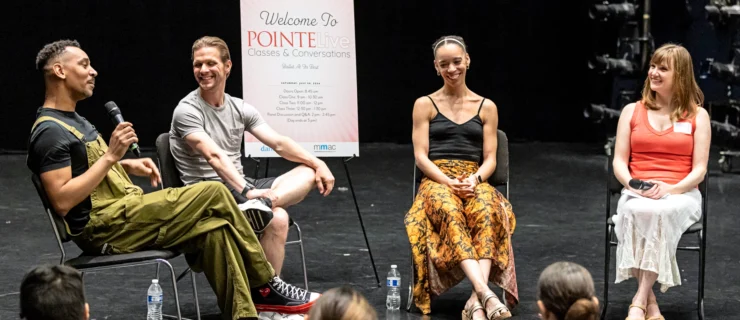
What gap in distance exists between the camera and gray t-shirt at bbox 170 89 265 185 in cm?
435

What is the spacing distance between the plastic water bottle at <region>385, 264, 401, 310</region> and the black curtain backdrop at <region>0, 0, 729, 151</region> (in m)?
5.30

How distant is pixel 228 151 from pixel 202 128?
18 centimetres

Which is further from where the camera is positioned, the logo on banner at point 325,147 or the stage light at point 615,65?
the stage light at point 615,65

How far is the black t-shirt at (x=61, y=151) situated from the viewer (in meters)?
3.72

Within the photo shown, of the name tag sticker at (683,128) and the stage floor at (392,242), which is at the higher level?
the name tag sticker at (683,128)

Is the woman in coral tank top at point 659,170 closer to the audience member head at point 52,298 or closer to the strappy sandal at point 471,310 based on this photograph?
the strappy sandal at point 471,310

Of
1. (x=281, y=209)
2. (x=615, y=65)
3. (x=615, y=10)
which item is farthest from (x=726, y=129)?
(x=281, y=209)

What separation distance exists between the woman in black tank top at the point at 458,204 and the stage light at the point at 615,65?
4788 mm

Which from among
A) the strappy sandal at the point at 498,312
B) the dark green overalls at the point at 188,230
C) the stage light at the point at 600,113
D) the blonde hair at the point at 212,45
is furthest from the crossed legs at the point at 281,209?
the stage light at the point at 600,113

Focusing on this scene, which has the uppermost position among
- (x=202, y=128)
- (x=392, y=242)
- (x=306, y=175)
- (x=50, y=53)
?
(x=50, y=53)

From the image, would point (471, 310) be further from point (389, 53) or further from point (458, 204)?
point (389, 53)

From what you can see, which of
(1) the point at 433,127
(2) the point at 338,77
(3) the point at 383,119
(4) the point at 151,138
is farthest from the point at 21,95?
(1) the point at 433,127

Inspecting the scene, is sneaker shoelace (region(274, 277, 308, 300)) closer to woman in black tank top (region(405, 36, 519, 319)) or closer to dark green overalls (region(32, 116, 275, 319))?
dark green overalls (region(32, 116, 275, 319))

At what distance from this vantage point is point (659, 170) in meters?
4.46
